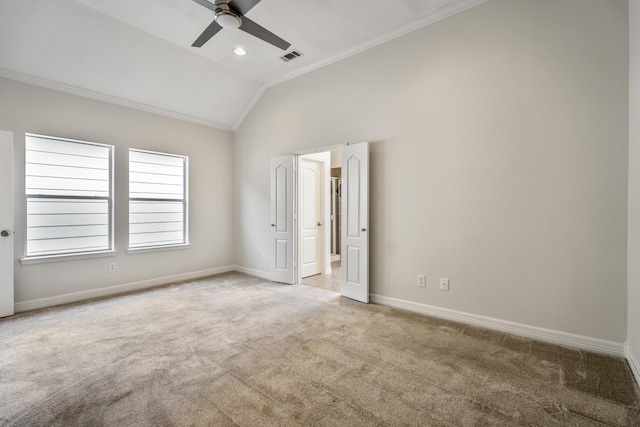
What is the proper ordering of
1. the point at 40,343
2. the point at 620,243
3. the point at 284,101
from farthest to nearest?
the point at 284,101 → the point at 40,343 → the point at 620,243

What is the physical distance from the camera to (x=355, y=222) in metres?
3.97

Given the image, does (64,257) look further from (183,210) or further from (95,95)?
(95,95)

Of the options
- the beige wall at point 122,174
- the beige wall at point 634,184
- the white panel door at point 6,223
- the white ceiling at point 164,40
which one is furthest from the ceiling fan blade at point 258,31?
the white panel door at point 6,223

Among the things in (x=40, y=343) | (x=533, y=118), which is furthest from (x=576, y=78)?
(x=40, y=343)

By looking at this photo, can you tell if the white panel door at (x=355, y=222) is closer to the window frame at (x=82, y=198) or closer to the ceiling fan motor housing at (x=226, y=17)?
the ceiling fan motor housing at (x=226, y=17)

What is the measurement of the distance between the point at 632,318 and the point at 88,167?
6.29 m

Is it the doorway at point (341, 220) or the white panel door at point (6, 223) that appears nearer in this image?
the white panel door at point (6, 223)

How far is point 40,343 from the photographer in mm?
2713

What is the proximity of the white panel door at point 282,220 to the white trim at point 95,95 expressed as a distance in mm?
1713

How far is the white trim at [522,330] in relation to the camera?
2502 millimetres

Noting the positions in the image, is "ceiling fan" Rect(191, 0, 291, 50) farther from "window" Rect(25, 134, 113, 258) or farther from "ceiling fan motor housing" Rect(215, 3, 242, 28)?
"window" Rect(25, 134, 113, 258)

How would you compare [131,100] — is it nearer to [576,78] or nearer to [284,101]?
[284,101]

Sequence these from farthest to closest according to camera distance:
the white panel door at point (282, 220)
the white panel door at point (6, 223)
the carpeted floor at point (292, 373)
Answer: the white panel door at point (282, 220)
the white panel door at point (6, 223)
the carpeted floor at point (292, 373)

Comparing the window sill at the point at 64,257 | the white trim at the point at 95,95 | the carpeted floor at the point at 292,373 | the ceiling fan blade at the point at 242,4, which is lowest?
the carpeted floor at the point at 292,373
